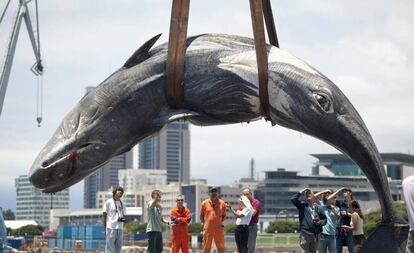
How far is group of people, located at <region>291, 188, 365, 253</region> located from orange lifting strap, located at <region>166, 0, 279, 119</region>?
10.00 meters

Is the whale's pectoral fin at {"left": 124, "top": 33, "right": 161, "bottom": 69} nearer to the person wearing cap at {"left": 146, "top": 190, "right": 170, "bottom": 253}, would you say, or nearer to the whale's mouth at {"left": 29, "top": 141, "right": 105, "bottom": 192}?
the whale's mouth at {"left": 29, "top": 141, "right": 105, "bottom": 192}

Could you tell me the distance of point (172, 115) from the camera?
35.2ft

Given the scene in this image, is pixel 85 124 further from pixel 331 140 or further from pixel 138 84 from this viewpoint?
pixel 331 140

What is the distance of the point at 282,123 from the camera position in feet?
36.1

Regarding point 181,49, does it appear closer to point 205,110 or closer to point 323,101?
point 205,110

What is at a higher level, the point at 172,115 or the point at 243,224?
the point at 172,115

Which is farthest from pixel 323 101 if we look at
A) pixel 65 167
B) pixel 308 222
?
pixel 308 222

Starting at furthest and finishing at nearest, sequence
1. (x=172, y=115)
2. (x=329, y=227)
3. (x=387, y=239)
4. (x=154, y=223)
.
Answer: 1. (x=154, y=223)
2. (x=329, y=227)
3. (x=172, y=115)
4. (x=387, y=239)

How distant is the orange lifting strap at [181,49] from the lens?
34.8 ft

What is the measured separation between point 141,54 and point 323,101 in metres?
2.31

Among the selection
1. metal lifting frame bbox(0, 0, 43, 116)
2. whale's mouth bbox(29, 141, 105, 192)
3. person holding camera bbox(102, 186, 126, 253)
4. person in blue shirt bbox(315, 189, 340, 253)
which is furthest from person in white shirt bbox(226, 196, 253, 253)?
metal lifting frame bbox(0, 0, 43, 116)

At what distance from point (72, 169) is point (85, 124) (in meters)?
0.57

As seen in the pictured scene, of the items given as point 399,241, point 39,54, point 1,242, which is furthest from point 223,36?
point 39,54

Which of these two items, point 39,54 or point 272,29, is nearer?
A: point 272,29
